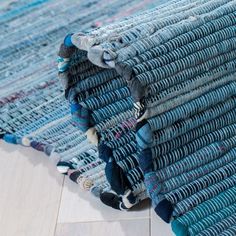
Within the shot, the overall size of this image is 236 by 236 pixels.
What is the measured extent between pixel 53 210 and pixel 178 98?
1.16 ft

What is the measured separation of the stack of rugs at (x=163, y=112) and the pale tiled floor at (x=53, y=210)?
0.03 m

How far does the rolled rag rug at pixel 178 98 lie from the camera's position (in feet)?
3.03

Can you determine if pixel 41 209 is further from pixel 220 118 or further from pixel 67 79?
pixel 220 118

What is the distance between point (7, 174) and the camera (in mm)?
1192

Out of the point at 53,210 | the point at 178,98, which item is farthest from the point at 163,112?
the point at 53,210

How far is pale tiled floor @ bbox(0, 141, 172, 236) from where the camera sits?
1.02 m

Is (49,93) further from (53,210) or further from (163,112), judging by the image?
(163,112)

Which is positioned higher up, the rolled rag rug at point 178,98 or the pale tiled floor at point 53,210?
the rolled rag rug at point 178,98

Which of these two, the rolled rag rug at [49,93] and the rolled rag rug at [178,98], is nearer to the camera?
the rolled rag rug at [178,98]

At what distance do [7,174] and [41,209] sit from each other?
16 cm

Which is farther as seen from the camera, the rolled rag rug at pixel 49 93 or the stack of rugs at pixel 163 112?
the rolled rag rug at pixel 49 93

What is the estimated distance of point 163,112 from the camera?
95cm

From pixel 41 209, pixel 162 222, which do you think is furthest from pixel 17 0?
pixel 162 222

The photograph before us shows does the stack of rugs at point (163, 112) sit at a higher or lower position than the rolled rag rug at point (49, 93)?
higher
